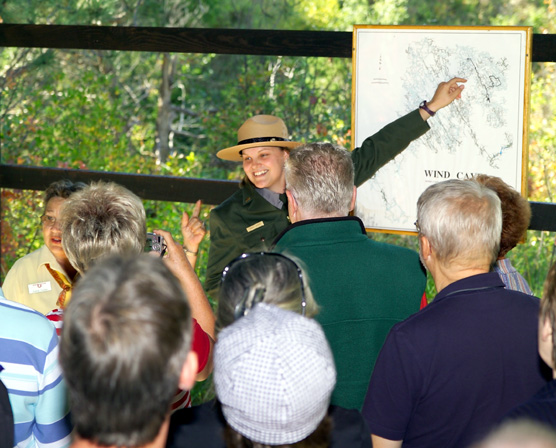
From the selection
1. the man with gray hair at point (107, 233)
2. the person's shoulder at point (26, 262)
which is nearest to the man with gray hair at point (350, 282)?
the man with gray hair at point (107, 233)

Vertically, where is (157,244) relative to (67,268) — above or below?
above

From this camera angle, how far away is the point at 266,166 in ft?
11.5

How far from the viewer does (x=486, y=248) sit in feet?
6.68

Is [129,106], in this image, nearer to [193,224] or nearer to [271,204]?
[271,204]

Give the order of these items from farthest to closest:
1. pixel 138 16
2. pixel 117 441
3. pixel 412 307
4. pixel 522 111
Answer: pixel 138 16 → pixel 522 111 → pixel 412 307 → pixel 117 441

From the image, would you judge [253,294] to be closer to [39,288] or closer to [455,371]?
[455,371]

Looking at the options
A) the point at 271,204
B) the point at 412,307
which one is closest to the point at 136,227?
the point at 412,307

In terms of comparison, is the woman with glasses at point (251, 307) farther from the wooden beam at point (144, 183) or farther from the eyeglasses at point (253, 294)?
the wooden beam at point (144, 183)

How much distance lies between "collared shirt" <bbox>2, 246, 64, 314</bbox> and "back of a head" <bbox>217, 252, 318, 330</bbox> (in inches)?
63.5

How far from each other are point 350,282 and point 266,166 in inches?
54.9

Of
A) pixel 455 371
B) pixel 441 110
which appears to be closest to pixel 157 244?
pixel 455 371

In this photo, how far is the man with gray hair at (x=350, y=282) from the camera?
2.19 meters

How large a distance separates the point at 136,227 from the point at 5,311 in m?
0.46

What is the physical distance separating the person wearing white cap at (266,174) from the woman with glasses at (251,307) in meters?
1.71
